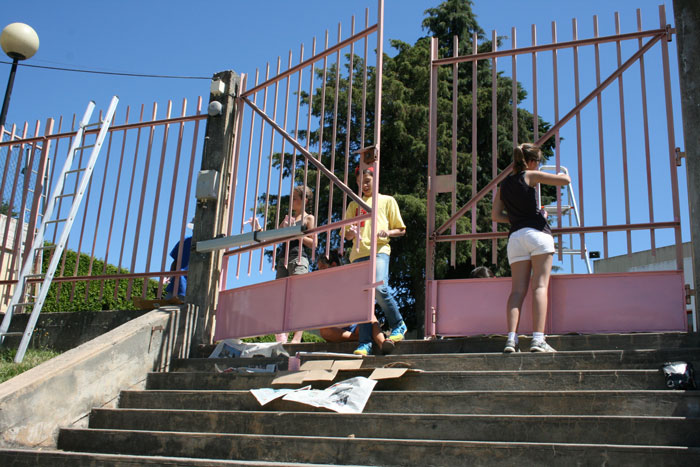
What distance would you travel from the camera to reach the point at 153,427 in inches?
209

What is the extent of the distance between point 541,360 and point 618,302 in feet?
4.71

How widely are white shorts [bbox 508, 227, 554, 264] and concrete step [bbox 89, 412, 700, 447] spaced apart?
71.1 inches

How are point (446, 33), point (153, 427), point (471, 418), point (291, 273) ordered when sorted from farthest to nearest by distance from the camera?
1. point (446, 33)
2. point (291, 273)
3. point (153, 427)
4. point (471, 418)

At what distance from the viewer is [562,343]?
5684 millimetres

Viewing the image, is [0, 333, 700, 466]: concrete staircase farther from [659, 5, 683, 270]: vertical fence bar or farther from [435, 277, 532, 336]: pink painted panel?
[659, 5, 683, 270]: vertical fence bar

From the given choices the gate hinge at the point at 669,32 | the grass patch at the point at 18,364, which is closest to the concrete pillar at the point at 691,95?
the gate hinge at the point at 669,32

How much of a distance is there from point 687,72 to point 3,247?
331 inches

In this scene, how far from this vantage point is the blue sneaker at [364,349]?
5.95 m

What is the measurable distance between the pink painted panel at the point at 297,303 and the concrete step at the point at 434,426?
1.42 metres

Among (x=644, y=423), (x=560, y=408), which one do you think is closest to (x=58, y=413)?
(x=560, y=408)

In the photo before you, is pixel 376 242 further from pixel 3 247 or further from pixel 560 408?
pixel 3 247

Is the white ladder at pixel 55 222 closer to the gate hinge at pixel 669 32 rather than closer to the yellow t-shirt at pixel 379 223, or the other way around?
the yellow t-shirt at pixel 379 223

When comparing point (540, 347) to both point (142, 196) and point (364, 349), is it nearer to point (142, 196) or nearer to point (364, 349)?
point (364, 349)

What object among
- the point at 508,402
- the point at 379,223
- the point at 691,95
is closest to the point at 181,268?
the point at 379,223
